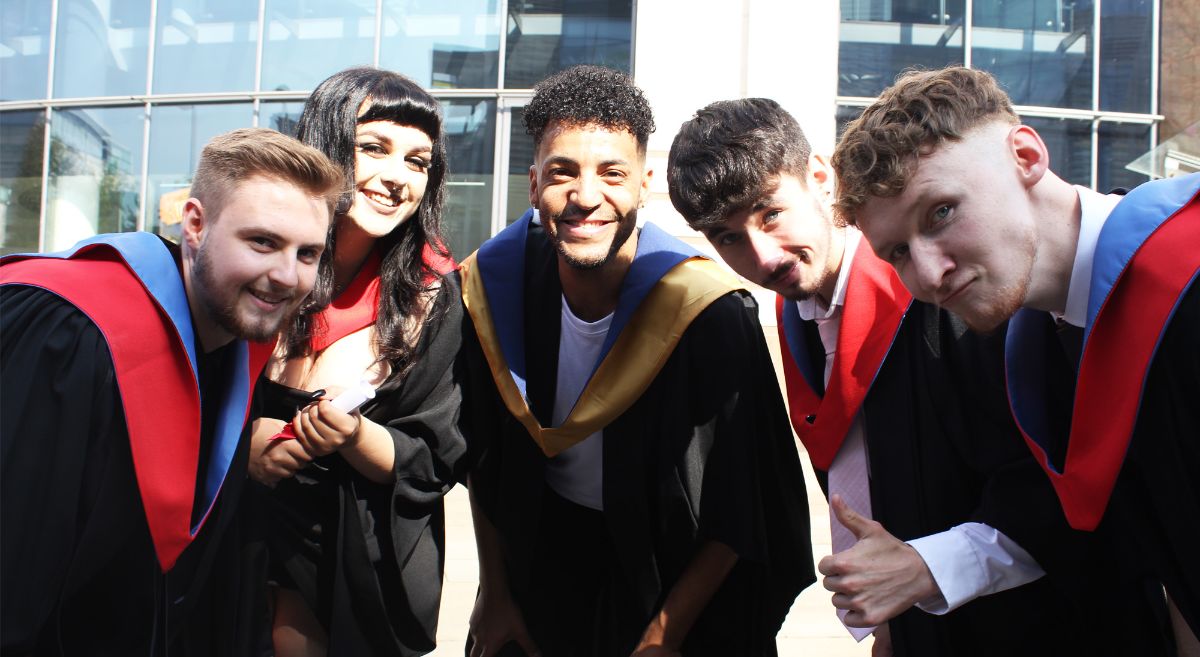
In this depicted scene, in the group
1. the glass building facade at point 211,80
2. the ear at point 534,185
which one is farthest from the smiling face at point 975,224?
the glass building facade at point 211,80

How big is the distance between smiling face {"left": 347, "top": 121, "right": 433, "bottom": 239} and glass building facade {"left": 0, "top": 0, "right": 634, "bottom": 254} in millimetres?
5507

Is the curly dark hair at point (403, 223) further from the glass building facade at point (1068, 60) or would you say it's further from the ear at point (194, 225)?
the glass building facade at point (1068, 60)

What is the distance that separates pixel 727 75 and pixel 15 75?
23.8ft

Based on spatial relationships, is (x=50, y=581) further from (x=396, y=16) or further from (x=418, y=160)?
(x=396, y=16)

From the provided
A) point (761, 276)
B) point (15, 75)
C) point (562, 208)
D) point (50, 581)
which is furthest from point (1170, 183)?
point (15, 75)

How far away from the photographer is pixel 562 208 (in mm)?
2332

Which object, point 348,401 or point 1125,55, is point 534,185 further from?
point 1125,55

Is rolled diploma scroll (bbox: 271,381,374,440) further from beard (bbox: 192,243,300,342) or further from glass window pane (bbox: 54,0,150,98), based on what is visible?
glass window pane (bbox: 54,0,150,98)

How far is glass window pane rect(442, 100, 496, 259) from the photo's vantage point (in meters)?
8.08

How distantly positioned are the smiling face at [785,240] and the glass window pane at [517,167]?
19.2 feet

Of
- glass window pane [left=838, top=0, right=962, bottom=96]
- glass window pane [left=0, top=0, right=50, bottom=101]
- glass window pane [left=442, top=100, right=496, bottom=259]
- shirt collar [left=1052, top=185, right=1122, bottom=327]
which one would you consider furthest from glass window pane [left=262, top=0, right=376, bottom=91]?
shirt collar [left=1052, top=185, right=1122, bottom=327]

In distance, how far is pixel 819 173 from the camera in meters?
2.40

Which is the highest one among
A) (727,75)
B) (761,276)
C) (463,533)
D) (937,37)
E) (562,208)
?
(937,37)

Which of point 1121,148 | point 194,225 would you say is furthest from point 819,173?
point 1121,148
